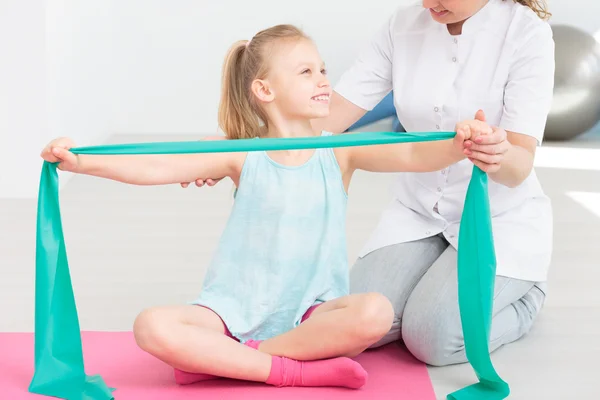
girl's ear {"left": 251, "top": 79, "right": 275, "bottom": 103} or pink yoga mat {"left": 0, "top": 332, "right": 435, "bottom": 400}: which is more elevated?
girl's ear {"left": 251, "top": 79, "right": 275, "bottom": 103}

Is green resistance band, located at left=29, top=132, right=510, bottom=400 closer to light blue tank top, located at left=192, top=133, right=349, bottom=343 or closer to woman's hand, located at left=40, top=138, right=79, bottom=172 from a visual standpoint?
woman's hand, located at left=40, top=138, right=79, bottom=172

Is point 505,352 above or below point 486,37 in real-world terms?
below

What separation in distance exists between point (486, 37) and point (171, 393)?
1.13 meters

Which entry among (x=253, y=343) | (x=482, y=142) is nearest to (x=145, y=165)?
(x=253, y=343)

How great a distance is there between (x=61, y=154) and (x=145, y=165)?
0.73 feet

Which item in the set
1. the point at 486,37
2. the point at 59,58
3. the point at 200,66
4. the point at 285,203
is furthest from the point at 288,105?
the point at 200,66

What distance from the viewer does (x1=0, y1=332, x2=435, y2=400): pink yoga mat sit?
1993 millimetres

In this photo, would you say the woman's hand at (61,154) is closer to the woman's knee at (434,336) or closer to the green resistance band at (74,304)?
the green resistance band at (74,304)

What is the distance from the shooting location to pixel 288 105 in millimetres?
2129

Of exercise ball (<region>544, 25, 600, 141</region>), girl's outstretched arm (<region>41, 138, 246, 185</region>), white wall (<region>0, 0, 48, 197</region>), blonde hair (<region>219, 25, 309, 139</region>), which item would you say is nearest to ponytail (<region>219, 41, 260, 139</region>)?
blonde hair (<region>219, 25, 309, 139</region>)

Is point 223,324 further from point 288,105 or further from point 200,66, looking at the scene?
point 200,66

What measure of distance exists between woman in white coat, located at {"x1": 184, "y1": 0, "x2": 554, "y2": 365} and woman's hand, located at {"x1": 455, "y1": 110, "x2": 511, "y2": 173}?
15cm

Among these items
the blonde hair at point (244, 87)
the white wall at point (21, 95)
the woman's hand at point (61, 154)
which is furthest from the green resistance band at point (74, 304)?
the white wall at point (21, 95)

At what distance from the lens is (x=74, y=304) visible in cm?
197
